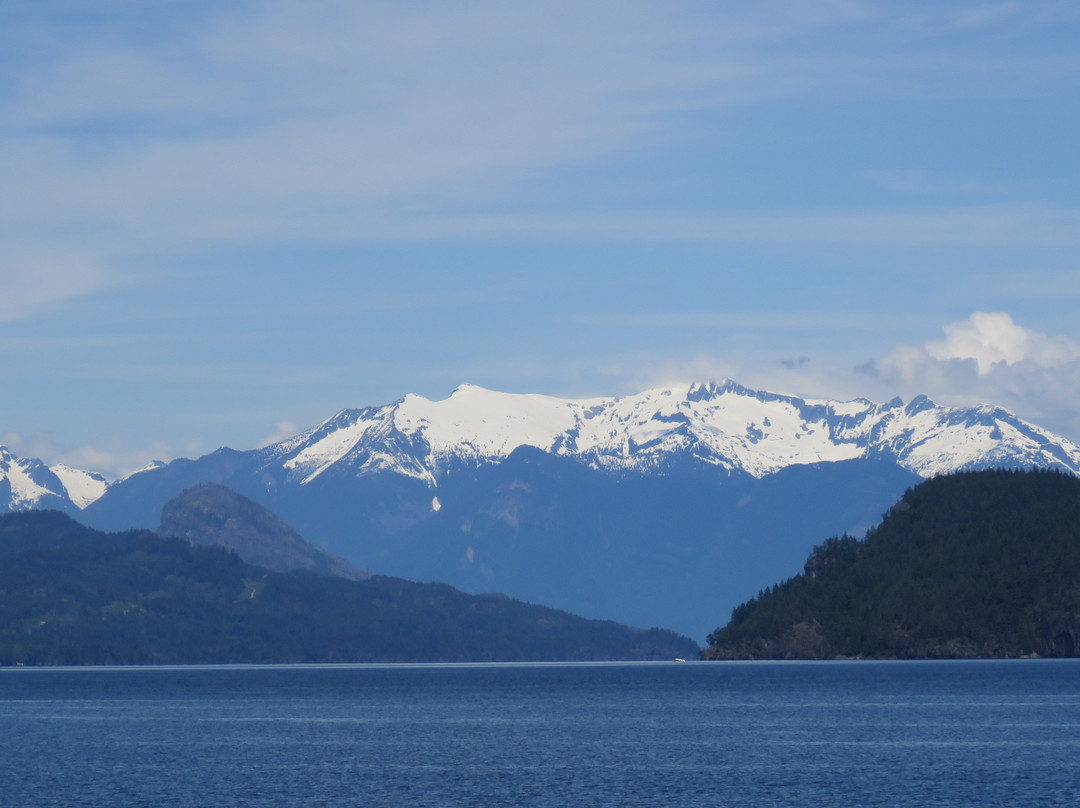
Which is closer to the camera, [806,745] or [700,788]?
[700,788]

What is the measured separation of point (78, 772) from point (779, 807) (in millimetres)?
70225

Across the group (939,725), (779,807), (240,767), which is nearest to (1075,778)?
(779,807)

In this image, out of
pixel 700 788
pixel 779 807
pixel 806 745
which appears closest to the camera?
pixel 779 807

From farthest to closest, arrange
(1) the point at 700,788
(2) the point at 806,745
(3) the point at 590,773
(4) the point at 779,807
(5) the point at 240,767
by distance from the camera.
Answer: (2) the point at 806,745
(5) the point at 240,767
(3) the point at 590,773
(1) the point at 700,788
(4) the point at 779,807

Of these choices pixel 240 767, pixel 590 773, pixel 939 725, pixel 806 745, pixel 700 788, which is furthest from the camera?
pixel 939 725

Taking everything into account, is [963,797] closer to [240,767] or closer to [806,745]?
[806,745]

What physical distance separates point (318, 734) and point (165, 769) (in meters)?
47.6

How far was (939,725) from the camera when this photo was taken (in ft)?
645

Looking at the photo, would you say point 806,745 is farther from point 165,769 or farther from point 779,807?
point 165,769

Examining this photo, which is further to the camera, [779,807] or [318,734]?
[318,734]

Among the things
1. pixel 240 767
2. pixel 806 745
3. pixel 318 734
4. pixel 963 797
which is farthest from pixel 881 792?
pixel 318 734

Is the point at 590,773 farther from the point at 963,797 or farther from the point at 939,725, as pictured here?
the point at 939,725

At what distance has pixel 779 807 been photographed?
120 meters

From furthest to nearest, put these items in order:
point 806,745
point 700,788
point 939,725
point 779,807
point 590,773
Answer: point 939,725 → point 806,745 → point 590,773 → point 700,788 → point 779,807
